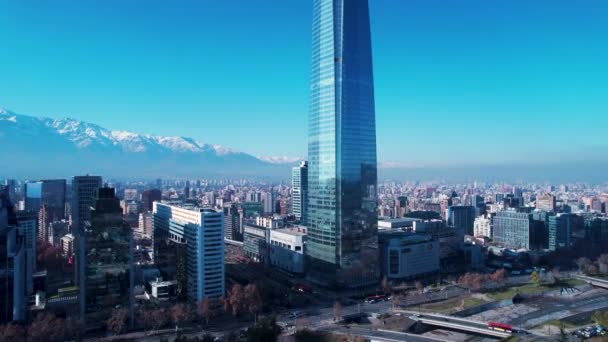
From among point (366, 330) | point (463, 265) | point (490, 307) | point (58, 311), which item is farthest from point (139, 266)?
point (463, 265)

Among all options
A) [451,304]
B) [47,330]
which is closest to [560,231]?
[451,304]

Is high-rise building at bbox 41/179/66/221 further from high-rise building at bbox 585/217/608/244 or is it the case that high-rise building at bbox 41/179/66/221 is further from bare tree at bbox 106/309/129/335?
high-rise building at bbox 585/217/608/244

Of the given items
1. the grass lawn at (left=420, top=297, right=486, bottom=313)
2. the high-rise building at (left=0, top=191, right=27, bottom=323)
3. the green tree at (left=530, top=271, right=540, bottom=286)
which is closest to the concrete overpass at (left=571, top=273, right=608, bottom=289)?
the green tree at (left=530, top=271, right=540, bottom=286)

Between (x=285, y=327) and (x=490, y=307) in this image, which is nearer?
(x=285, y=327)

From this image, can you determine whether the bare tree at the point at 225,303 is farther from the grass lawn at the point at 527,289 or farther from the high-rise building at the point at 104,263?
the grass lawn at the point at 527,289

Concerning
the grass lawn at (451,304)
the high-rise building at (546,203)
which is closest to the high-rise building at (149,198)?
the grass lawn at (451,304)

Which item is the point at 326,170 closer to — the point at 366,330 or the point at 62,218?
the point at 366,330
